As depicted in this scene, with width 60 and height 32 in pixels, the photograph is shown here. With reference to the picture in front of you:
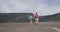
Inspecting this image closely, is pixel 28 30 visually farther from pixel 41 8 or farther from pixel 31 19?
pixel 41 8

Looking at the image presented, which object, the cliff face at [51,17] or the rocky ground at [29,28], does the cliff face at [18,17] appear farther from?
the rocky ground at [29,28]

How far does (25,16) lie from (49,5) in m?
0.91

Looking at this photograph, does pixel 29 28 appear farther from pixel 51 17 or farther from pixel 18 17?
pixel 51 17

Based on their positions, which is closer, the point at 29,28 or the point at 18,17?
the point at 29,28

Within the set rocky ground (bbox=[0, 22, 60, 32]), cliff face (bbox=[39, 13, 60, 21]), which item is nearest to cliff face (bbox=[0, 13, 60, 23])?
cliff face (bbox=[39, 13, 60, 21])

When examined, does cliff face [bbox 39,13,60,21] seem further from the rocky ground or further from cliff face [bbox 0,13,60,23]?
the rocky ground

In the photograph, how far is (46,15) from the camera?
490 cm

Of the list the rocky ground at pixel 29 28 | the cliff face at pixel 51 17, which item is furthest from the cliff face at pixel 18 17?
the rocky ground at pixel 29 28

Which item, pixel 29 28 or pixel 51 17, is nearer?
pixel 29 28

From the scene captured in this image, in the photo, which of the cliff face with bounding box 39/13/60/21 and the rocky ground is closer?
the rocky ground

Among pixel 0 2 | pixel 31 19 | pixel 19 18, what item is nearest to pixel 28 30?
pixel 31 19

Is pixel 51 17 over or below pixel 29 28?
over

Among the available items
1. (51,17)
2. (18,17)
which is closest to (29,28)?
(18,17)

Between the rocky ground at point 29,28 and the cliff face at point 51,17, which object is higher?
the cliff face at point 51,17
